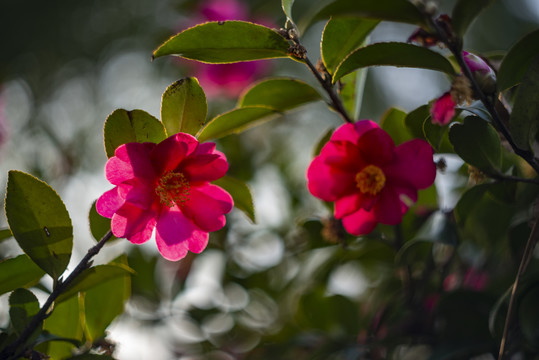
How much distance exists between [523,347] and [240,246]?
82 centimetres

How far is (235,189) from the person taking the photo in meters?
0.92

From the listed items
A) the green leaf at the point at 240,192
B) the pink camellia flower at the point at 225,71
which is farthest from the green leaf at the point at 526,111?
the pink camellia flower at the point at 225,71

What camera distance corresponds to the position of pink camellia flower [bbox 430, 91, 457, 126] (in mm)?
770

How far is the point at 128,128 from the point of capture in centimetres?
77

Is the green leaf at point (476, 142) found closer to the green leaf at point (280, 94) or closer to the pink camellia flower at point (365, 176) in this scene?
the pink camellia flower at point (365, 176)

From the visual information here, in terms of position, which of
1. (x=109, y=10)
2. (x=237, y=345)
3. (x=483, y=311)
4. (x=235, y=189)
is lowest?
(x=237, y=345)

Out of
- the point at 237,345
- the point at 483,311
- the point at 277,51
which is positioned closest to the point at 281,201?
the point at 237,345

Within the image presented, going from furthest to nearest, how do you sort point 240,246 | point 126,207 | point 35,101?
1. point 35,101
2. point 240,246
3. point 126,207

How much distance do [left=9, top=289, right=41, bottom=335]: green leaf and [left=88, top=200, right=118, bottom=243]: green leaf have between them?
13 cm

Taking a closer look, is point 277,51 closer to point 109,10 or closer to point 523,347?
point 523,347

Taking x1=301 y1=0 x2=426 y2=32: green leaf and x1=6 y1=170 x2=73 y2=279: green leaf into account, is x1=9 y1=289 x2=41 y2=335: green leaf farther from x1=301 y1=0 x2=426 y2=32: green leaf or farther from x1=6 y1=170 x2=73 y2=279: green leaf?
x1=301 y1=0 x2=426 y2=32: green leaf

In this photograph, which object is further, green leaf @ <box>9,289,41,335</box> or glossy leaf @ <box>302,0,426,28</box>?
green leaf @ <box>9,289,41,335</box>

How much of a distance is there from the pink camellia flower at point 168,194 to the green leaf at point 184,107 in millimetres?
30

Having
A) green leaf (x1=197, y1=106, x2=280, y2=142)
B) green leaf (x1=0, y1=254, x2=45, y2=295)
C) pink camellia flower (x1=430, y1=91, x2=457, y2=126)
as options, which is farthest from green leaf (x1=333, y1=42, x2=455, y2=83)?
green leaf (x1=0, y1=254, x2=45, y2=295)
